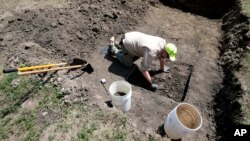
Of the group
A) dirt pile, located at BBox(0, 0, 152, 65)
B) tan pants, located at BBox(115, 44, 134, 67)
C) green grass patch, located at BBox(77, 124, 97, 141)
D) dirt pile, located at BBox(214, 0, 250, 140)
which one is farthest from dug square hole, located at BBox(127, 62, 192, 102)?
green grass patch, located at BBox(77, 124, 97, 141)

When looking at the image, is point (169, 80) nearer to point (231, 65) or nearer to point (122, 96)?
point (231, 65)

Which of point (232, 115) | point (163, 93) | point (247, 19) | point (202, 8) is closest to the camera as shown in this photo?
point (232, 115)

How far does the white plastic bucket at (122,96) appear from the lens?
585 cm

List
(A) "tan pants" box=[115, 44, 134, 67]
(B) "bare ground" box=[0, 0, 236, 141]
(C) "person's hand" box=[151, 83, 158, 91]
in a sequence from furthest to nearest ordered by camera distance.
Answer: (A) "tan pants" box=[115, 44, 134, 67]
(C) "person's hand" box=[151, 83, 158, 91]
(B) "bare ground" box=[0, 0, 236, 141]

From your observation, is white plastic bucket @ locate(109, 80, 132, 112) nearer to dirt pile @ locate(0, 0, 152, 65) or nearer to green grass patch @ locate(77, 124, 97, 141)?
green grass patch @ locate(77, 124, 97, 141)

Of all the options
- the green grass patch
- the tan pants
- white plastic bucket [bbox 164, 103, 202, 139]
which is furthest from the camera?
the tan pants

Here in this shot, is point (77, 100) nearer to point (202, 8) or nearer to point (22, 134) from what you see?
point (22, 134)

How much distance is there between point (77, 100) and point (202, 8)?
5.53 meters

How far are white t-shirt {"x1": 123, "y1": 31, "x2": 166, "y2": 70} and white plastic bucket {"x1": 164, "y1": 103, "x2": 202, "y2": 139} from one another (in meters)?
1.33

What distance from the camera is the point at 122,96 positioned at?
580cm

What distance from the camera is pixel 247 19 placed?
7.95 meters

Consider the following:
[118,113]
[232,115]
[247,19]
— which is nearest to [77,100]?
[118,113]

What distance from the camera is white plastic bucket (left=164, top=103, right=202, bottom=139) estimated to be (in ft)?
17.4

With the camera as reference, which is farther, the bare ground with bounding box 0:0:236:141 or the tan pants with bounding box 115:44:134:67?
the tan pants with bounding box 115:44:134:67
